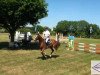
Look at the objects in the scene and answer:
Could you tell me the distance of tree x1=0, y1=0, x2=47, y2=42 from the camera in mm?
35938

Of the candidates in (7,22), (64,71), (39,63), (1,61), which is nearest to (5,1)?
(7,22)

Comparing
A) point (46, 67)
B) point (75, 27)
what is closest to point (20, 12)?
point (46, 67)

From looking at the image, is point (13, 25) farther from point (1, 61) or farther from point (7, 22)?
point (1, 61)

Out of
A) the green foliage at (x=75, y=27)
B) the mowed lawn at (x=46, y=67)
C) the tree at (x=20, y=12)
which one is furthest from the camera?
the green foliage at (x=75, y=27)

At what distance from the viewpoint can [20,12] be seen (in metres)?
36.1

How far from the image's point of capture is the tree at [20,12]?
35938 millimetres

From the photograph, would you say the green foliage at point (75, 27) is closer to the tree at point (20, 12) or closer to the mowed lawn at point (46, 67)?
the tree at point (20, 12)

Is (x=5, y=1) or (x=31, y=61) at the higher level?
(x=5, y=1)

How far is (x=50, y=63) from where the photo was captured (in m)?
23.6

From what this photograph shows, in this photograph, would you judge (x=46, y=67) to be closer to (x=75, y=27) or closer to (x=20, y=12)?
(x=20, y=12)

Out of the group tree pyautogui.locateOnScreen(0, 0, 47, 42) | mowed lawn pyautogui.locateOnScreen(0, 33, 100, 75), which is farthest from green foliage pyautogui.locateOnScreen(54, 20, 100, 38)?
mowed lawn pyautogui.locateOnScreen(0, 33, 100, 75)

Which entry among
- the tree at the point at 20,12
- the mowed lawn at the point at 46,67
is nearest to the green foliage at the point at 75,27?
the tree at the point at 20,12

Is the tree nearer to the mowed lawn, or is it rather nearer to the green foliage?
the mowed lawn

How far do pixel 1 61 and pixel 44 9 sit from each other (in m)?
15.3
